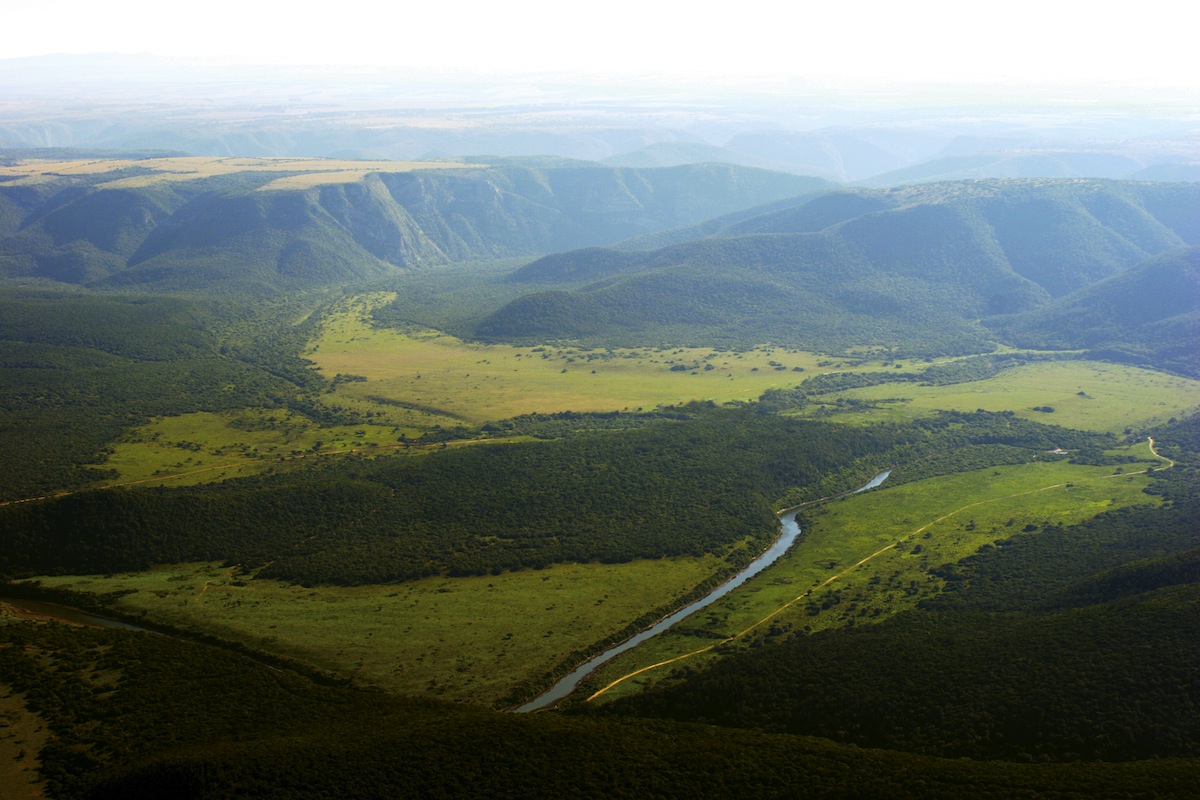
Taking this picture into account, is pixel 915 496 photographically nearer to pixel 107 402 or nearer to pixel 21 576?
pixel 21 576

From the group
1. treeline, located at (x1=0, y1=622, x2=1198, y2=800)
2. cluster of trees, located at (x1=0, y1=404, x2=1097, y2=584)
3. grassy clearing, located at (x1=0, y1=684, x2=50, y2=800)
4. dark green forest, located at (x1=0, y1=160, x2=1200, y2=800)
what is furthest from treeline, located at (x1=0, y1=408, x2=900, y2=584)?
grassy clearing, located at (x1=0, y1=684, x2=50, y2=800)

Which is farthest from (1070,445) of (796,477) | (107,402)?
(107,402)

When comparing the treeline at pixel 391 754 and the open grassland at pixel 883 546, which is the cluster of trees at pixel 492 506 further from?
the treeline at pixel 391 754

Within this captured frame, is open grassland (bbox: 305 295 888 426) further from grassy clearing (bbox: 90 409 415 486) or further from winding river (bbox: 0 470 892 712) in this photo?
winding river (bbox: 0 470 892 712)

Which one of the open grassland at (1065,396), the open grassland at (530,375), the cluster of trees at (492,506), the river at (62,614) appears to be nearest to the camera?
the river at (62,614)

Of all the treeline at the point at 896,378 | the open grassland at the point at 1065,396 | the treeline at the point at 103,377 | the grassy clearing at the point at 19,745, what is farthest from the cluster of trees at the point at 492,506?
the grassy clearing at the point at 19,745

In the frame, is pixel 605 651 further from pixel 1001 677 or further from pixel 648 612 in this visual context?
pixel 1001 677
